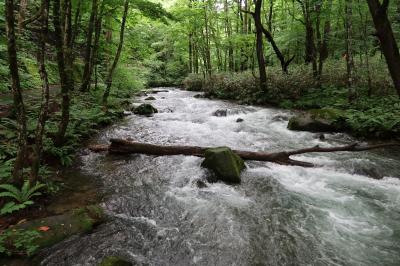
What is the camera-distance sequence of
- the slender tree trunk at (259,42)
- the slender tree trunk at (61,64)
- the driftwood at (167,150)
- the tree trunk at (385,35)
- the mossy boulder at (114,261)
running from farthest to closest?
1. the slender tree trunk at (259,42)
2. the driftwood at (167,150)
3. the tree trunk at (385,35)
4. the slender tree trunk at (61,64)
5. the mossy boulder at (114,261)

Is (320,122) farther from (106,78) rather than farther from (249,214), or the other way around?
(106,78)

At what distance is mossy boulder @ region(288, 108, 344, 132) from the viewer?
1106cm

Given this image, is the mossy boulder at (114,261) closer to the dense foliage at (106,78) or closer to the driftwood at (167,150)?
the dense foliage at (106,78)

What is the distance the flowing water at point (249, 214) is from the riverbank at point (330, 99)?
1.37 metres

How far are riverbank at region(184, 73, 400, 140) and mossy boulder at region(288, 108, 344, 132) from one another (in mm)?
36

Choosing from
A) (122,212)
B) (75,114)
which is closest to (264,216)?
(122,212)

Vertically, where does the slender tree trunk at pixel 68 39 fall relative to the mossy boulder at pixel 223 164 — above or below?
above

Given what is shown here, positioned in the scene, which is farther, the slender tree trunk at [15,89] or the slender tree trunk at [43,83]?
the slender tree trunk at [43,83]

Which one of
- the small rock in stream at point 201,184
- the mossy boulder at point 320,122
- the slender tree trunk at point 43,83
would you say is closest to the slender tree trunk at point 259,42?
the mossy boulder at point 320,122

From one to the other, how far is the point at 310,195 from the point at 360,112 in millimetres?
6920

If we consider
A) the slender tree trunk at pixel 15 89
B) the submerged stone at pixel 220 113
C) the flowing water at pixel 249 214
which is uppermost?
the slender tree trunk at pixel 15 89

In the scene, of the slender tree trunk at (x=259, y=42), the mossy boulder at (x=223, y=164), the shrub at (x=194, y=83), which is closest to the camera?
the mossy boulder at (x=223, y=164)

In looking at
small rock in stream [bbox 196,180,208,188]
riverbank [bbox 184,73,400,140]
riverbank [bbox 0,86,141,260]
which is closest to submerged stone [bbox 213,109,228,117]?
riverbank [bbox 184,73,400,140]

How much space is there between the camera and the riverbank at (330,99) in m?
10.0
